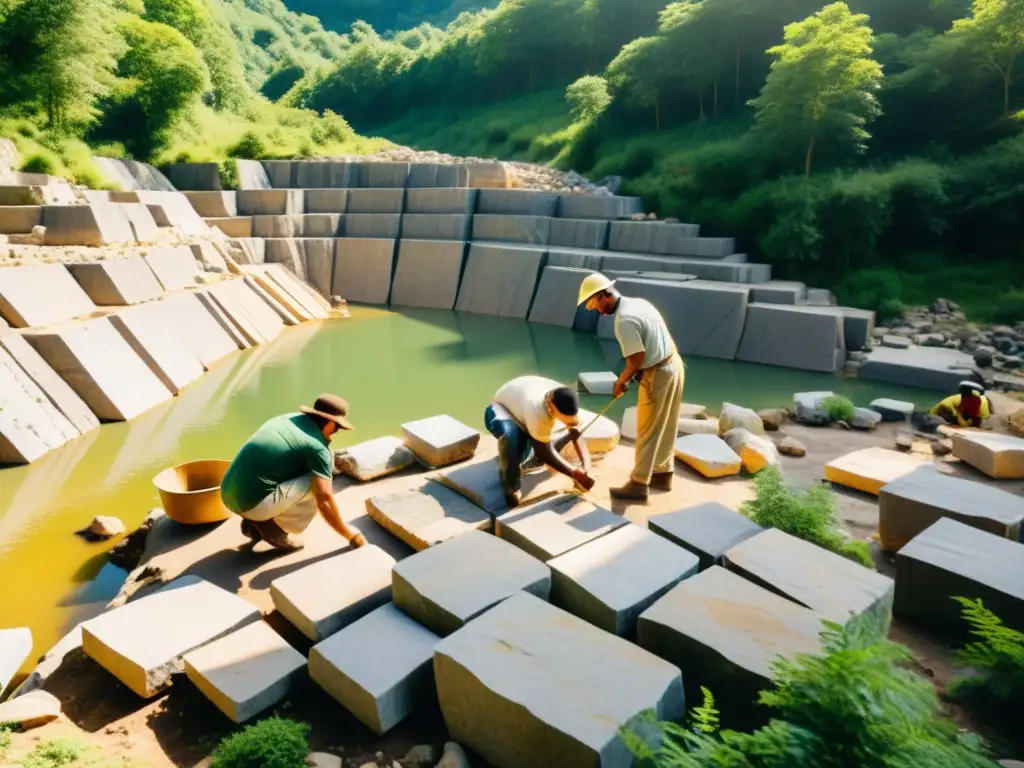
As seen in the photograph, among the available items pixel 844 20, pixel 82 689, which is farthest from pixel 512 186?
pixel 82 689

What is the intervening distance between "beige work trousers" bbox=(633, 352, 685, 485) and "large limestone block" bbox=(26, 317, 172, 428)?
17.8ft

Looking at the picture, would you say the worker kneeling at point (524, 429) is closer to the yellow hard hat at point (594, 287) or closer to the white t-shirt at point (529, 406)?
the white t-shirt at point (529, 406)

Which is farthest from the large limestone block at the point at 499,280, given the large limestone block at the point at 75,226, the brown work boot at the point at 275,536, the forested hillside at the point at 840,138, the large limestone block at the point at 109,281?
the brown work boot at the point at 275,536

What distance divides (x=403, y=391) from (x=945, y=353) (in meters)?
6.84

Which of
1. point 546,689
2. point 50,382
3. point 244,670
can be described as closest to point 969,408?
point 546,689

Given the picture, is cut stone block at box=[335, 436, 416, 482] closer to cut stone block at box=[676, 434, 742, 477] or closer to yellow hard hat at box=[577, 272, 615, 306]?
yellow hard hat at box=[577, 272, 615, 306]

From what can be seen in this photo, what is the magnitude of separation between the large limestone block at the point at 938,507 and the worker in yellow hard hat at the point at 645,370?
129 centimetres

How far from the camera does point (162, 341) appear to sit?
816 centimetres

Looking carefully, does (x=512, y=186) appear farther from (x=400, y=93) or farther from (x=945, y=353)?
(x=400, y=93)

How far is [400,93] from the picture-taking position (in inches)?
1421

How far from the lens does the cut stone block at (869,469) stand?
15.1 feet

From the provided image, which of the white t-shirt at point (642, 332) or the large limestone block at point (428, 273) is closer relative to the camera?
the white t-shirt at point (642, 332)

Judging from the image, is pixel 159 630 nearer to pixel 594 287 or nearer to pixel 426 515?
pixel 426 515

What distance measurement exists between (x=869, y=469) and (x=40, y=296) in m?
8.35
